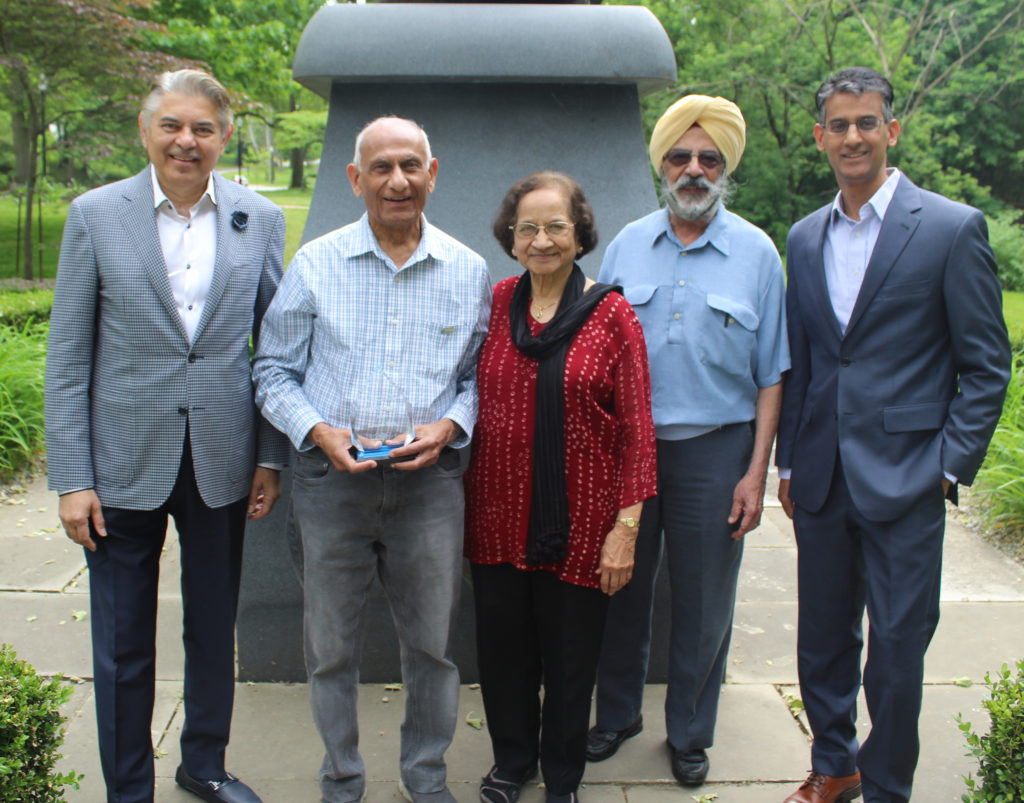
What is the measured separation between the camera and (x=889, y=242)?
256 centimetres

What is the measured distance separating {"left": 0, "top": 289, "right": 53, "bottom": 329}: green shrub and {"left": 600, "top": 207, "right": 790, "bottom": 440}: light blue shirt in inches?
262

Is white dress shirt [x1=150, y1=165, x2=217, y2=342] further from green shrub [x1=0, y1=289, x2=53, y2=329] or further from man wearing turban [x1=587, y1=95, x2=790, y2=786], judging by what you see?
green shrub [x1=0, y1=289, x2=53, y2=329]

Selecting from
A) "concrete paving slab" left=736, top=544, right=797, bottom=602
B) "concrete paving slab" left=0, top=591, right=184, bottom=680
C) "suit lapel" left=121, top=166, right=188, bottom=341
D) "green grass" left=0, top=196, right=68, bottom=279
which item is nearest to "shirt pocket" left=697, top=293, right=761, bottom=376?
"suit lapel" left=121, top=166, right=188, bottom=341

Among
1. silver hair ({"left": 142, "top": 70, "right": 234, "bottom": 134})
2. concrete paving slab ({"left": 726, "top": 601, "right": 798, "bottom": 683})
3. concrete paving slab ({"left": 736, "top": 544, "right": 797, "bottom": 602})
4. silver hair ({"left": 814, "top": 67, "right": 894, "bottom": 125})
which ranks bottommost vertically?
concrete paving slab ({"left": 726, "top": 601, "right": 798, "bottom": 683})

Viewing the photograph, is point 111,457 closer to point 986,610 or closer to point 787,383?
point 787,383

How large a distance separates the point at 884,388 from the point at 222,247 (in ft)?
6.21

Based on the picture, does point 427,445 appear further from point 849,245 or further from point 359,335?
point 849,245

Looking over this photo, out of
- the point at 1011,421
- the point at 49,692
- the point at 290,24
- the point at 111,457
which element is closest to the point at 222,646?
the point at 49,692

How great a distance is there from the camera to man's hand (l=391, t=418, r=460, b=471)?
2.46 metres

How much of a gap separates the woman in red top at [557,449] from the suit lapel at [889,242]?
0.63 meters

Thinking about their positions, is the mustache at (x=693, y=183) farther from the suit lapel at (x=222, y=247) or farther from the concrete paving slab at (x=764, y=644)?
the concrete paving slab at (x=764, y=644)

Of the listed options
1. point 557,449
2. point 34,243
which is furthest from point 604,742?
point 34,243

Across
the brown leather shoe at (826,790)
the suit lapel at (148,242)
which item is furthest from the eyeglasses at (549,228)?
the brown leather shoe at (826,790)

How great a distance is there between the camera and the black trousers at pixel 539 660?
2.70m
